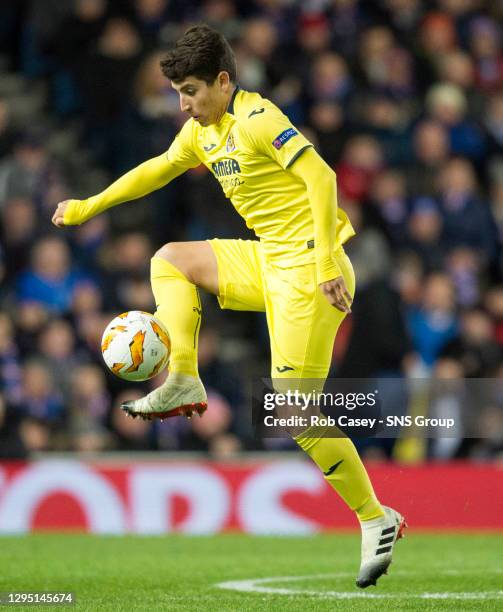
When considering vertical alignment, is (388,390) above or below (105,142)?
below

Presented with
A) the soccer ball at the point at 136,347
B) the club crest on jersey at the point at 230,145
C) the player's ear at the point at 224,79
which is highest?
the player's ear at the point at 224,79

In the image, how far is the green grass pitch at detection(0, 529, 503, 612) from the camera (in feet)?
21.8

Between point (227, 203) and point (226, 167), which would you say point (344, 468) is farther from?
point (227, 203)

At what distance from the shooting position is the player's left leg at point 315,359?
668cm

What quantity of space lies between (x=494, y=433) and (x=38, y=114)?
548cm

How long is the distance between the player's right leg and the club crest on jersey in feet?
1.90

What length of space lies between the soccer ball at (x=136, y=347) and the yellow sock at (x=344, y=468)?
31.1 inches

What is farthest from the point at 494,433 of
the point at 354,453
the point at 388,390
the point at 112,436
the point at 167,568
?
the point at 354,453

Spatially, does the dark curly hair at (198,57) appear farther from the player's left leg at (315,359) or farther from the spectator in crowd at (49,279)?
the spectator in crowd at (49,279)

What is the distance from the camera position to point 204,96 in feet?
21.3

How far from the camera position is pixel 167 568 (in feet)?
27.2

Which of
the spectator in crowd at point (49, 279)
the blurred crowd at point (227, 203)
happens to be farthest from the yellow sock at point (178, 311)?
the spectator in crowd at point (49, 279)

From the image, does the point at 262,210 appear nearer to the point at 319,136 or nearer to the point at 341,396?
the point at 341,396

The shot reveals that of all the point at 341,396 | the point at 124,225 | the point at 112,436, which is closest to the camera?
the point at 341,396
